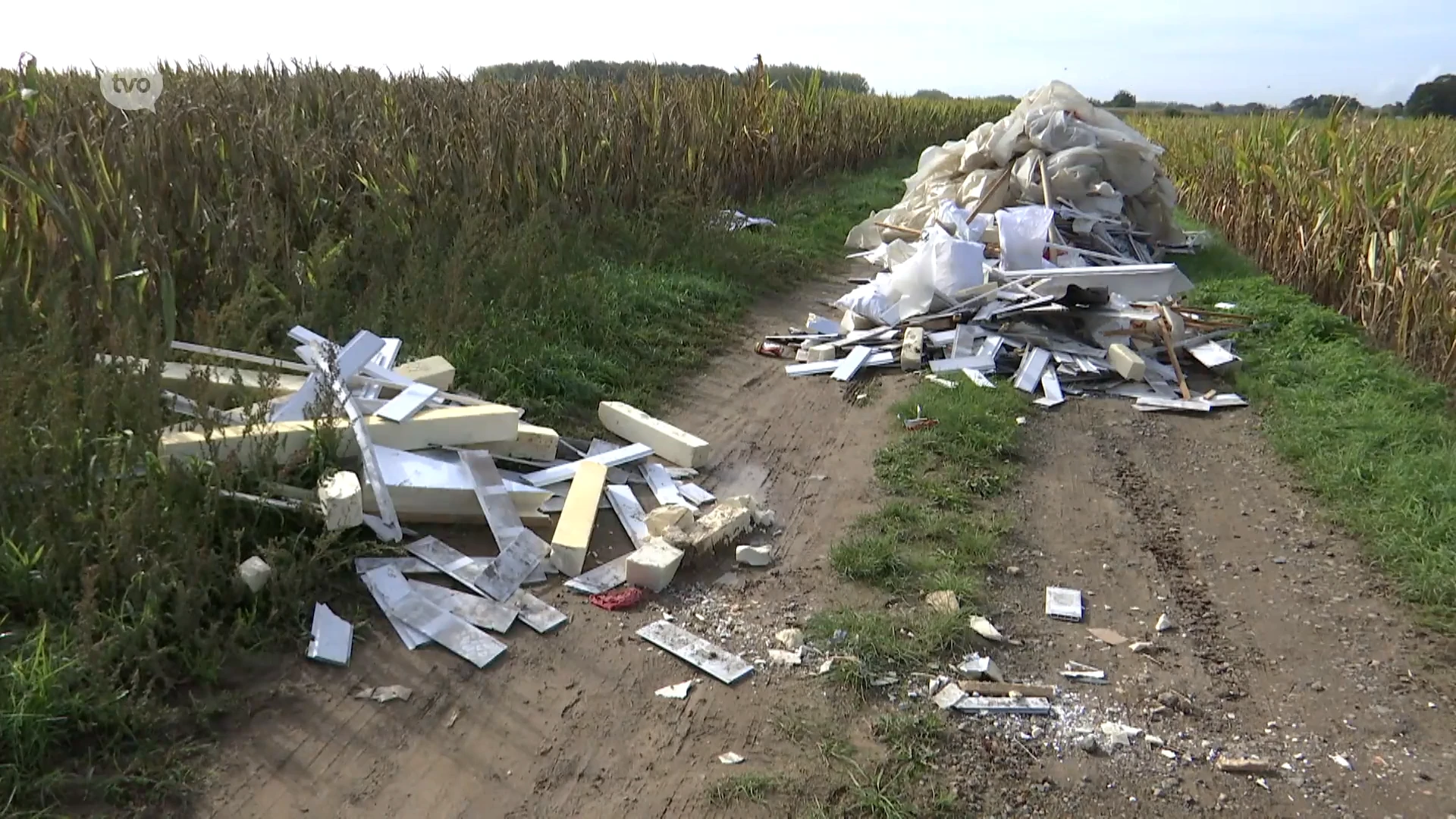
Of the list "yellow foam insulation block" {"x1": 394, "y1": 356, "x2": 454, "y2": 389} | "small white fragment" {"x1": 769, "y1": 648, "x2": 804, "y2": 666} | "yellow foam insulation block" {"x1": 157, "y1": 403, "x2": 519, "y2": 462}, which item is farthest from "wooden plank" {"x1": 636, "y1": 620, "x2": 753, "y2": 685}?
"yellow foam insulation block" {"x1": 394, "y1": 356, "x2": 454, "y2": 389}

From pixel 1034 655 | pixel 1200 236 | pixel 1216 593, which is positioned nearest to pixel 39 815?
pixel 1034 655

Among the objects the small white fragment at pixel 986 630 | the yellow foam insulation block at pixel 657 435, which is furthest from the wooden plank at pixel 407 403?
the small white fragment at pixel 986 630

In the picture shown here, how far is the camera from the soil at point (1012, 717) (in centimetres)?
289

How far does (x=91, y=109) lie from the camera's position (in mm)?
6715

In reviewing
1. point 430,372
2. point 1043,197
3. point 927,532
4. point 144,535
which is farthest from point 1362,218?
point 144,535

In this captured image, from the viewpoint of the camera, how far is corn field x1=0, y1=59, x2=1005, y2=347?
4.83 meters

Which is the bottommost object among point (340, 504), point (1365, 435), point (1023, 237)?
point (1365, 435)

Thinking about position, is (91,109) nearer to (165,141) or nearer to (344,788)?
(165,141)

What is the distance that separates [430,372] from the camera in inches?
199

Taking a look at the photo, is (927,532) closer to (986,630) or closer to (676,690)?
(986,630)

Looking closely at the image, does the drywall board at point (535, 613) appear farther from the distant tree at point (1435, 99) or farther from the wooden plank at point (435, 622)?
the distant tree at point (1435, 99)

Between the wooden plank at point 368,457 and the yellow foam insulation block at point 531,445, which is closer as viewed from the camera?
the wooden plank at point 368,457

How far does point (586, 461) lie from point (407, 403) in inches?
35.7

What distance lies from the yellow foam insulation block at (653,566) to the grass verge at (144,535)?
106 centimetres
